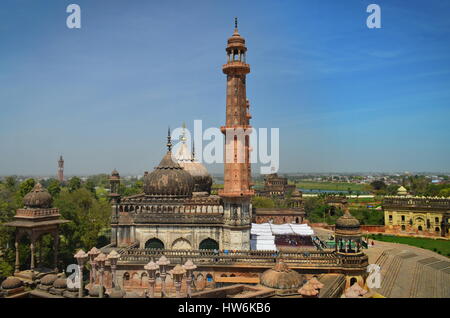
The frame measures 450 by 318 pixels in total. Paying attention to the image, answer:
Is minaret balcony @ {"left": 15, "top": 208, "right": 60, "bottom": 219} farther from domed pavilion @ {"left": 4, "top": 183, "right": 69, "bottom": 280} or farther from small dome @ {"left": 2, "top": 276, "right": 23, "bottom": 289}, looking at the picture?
small dome @ {"left": 2, "top": 276, "right": 23, "bottom": 289}

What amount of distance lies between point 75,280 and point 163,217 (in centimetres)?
1114

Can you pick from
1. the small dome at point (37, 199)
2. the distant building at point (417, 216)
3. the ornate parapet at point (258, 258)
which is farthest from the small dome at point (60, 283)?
the distant building at point (417, 216)

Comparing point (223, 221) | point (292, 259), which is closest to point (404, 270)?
point (292, 259)

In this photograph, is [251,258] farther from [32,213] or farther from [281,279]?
[32,213]

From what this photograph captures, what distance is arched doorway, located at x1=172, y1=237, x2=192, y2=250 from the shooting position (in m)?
28.2

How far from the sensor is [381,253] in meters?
38.4

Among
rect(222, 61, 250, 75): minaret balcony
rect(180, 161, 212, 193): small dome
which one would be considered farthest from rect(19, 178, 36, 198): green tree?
rect(222, 61, 250, 75): minaret balcony

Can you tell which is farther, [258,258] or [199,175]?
[199,175]

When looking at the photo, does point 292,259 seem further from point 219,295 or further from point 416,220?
point 416,220

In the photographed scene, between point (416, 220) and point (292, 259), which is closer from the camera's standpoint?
point (292, 259)

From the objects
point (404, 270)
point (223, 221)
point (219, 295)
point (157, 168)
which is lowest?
point (404, 270)

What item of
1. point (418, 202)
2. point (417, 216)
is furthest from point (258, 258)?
point (418, 202)

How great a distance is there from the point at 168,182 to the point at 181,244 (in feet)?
17.2

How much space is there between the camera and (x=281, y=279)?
17.8 m
